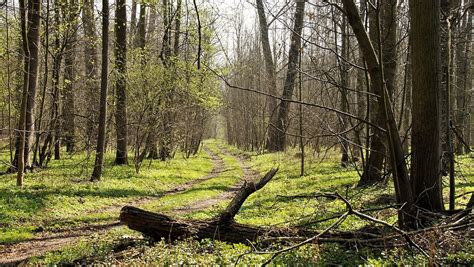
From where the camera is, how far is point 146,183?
1664cm

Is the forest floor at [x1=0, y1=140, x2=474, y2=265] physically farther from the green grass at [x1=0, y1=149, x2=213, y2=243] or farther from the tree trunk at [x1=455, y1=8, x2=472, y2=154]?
the tree trunk at [x1=455, y1=8, x2=472, y2=154]

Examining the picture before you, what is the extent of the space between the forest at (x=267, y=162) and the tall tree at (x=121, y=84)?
76 millimetres

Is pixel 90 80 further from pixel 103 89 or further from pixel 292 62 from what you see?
pixel 292 62

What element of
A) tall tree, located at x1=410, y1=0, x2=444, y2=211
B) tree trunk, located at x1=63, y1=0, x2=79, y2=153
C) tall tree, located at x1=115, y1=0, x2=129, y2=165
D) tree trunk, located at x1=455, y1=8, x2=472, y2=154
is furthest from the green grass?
tree trunk, located at x1=455, y1=8, x2=472, y2=154

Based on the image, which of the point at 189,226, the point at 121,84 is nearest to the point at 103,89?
the point at 121,84

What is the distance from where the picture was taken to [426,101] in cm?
608

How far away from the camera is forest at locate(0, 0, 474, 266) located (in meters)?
5.53

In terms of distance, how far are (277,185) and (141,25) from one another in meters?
14.1

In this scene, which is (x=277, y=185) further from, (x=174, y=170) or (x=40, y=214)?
(x=40, y=214)

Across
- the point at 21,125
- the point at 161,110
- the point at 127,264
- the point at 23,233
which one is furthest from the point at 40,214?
the point at 161,110

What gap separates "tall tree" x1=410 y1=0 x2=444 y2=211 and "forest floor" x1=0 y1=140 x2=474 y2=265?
82cm

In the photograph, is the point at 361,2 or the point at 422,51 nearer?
the point at 422,51

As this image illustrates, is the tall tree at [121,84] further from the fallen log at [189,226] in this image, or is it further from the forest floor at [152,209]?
the fallen log at [189,226]

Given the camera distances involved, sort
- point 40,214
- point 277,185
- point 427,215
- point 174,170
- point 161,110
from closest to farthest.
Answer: point 427,215 → point 40,214 → point 277,185 → point 161,110 → point 174,170
